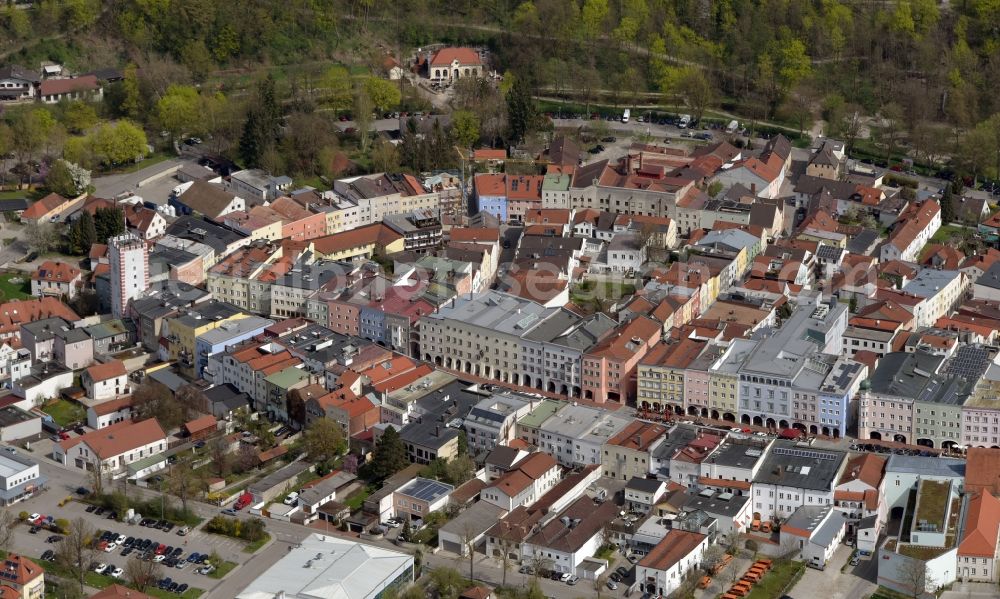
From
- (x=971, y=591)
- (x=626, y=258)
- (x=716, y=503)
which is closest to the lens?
(x=971, y=591)

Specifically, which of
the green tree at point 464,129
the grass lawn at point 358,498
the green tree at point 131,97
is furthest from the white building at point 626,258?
the green tree at point 131,97

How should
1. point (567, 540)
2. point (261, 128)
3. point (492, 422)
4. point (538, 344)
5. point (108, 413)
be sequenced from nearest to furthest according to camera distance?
1. point (567, 540)
2. point (492, 422)
3. point (108, 413)
4. point (538, 344)
5. point (261, 128)

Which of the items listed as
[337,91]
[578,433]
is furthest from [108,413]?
[337,91]

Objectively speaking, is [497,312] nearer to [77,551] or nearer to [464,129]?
[77,551]

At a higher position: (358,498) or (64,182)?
(64,182)

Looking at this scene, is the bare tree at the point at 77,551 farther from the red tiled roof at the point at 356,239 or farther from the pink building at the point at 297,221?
the pink building at the point at 297,221

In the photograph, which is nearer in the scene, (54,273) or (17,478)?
(17,478)

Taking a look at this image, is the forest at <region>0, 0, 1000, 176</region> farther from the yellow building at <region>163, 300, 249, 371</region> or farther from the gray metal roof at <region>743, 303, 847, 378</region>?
the gray metal roof at <region>743, 303, 847, 378</region>
